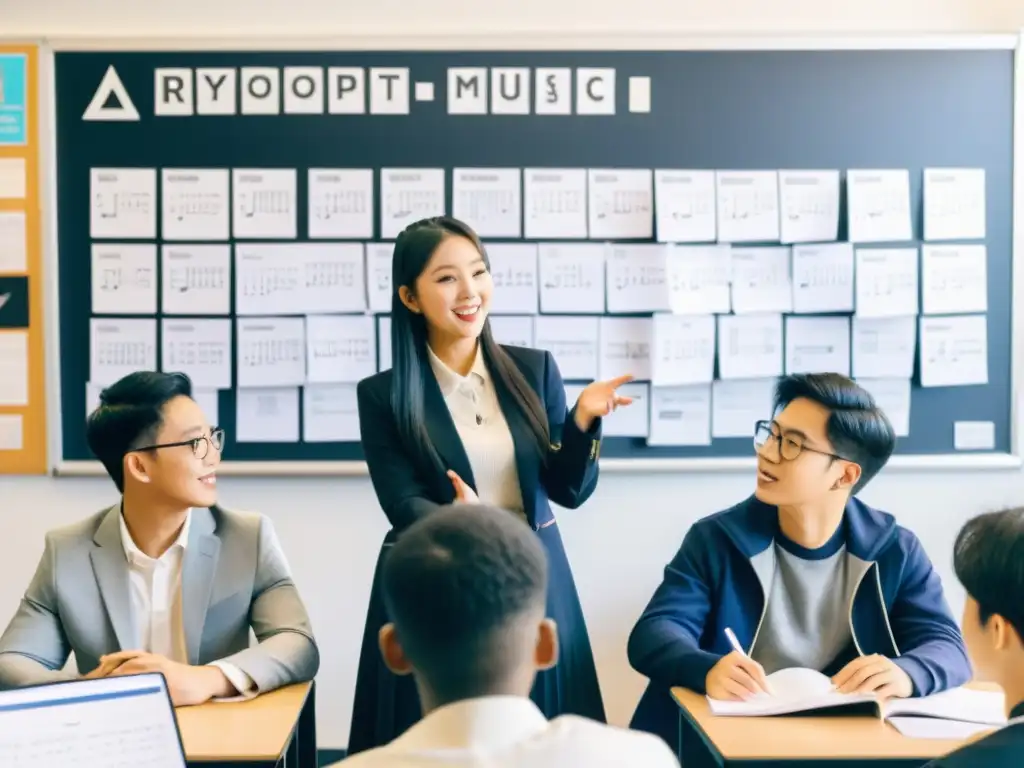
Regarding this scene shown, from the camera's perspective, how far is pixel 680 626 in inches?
81.9

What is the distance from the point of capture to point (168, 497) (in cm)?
204

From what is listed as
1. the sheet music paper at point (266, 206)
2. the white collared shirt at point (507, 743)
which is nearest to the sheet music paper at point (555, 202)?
the sheet music paper at point (266, 206)

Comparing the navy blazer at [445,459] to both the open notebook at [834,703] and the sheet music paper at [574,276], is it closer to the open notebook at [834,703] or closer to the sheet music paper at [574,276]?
the open notebook at [834,703]

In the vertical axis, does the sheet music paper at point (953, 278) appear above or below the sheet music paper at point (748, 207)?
below

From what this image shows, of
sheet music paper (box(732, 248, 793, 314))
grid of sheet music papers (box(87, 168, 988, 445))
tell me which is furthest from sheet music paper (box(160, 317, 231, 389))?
sheet music paper (box(732, 248, 793, 314))

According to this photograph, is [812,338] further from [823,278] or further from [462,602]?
[462,602]

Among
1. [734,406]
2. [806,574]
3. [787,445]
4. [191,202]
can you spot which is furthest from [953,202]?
[191,202]

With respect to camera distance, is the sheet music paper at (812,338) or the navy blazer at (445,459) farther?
the sheet music paper at (812,338)

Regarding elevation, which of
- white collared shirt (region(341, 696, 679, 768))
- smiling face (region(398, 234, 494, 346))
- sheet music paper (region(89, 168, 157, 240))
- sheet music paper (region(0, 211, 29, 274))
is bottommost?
white collared shirt (region(341, 696, 679, 768))

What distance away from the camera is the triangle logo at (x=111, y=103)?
325 cm

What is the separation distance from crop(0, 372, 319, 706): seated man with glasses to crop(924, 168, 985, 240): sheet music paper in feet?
7.77

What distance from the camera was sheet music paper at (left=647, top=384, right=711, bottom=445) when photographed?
333cm

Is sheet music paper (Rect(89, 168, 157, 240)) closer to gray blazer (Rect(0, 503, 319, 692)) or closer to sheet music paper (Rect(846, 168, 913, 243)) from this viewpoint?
gray blazer (Rect(0, 503, 319, 692))

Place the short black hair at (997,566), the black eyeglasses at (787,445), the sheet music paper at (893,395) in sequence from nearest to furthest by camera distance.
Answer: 1. the short black hair at (997,566)
2. the black eyeglasses at (787,445)
3. the sheet music paper at (893,395)
